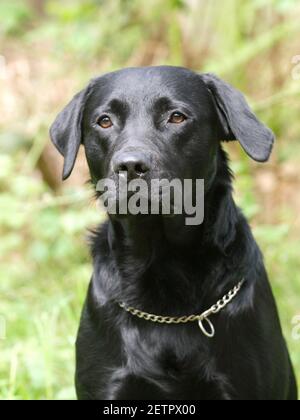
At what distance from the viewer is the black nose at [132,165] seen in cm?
290

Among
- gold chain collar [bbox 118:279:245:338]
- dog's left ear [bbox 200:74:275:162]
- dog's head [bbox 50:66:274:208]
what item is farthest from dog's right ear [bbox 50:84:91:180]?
gold chain collar [bbox 118:279:245:338]

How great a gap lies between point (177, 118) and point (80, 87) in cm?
397

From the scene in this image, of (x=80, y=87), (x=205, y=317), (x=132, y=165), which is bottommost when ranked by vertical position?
(x=205, y=317)

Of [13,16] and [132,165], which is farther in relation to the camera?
[13,16]

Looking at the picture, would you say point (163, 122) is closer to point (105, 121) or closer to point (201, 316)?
point (105, 121)

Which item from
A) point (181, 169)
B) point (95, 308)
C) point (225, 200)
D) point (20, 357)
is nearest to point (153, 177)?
point (181, 169)

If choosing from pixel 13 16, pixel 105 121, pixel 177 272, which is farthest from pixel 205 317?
pixel 13 16

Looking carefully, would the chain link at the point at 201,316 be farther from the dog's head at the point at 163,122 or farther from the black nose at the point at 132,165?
the black nose at the point at 132,165

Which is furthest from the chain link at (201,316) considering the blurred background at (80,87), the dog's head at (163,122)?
the blurred background at (80,87)

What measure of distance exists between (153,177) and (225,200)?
19.6 inches

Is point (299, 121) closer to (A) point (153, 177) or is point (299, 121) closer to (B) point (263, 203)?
(B) point (263, 203)

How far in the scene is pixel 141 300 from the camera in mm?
3336

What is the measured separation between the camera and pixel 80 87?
23.1 ft

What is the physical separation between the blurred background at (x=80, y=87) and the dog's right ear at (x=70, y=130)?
1556mm
